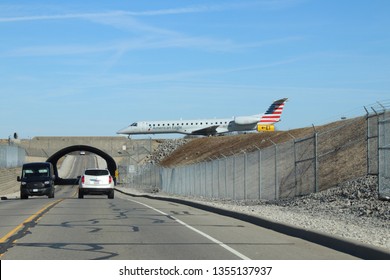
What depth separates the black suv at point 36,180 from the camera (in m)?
39.5

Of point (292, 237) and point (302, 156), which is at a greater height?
point (302, 156)

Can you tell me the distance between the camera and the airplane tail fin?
3592 inches

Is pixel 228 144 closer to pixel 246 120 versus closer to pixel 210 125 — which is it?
pixel 246 120

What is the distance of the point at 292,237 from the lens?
573 inches

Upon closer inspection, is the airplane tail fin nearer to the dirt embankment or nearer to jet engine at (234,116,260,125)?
jet engine at (234,116,260,125)

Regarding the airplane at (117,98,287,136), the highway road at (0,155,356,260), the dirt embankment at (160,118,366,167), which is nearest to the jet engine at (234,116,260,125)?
the airplane at (117,98,287,136)

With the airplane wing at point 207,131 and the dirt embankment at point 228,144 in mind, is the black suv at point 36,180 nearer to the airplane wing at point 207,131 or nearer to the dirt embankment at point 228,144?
the dirt embankment at point 228,144

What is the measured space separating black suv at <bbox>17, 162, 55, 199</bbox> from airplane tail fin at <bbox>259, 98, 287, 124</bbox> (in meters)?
54.1

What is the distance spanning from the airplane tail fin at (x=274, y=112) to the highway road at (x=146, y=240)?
2834 inches

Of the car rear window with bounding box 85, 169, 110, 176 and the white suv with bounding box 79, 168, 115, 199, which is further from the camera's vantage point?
the car rear window with bounding box 85, 169, 110, 176

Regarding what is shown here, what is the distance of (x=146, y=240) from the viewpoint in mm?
14031
